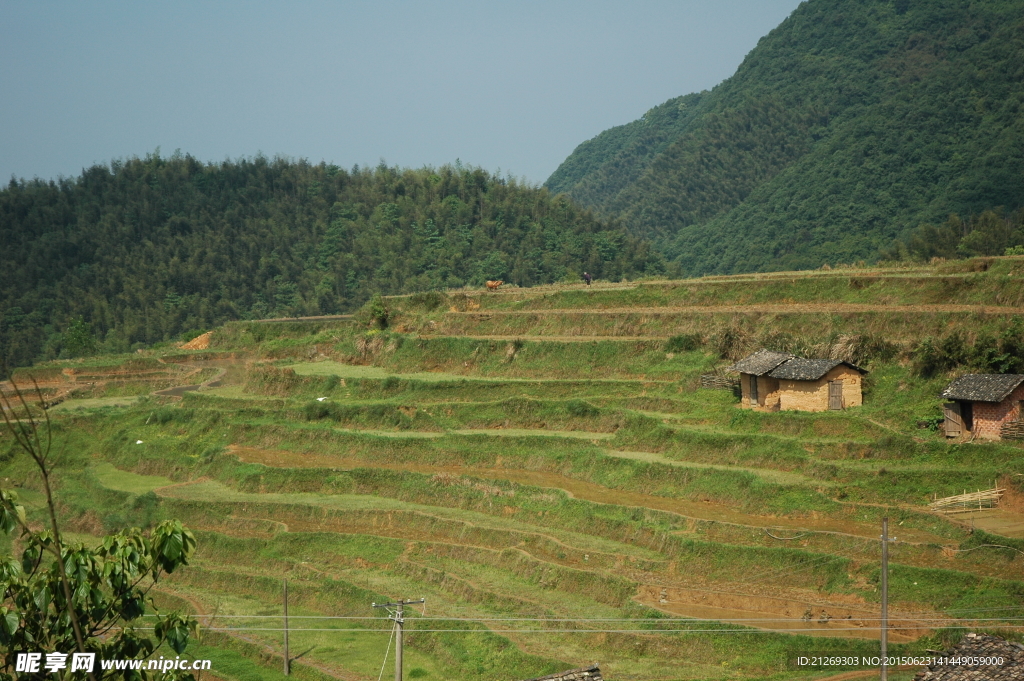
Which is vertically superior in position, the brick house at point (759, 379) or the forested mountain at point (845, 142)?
the forested mountain at point (845, 142)

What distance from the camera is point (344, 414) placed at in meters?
34.9

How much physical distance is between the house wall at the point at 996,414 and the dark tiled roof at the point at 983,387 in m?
0.19

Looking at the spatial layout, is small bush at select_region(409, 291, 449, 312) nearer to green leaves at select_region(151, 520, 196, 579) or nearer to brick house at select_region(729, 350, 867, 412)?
brick house at select_region(729, 350, 867, 412)

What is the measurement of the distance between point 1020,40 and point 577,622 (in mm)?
66465

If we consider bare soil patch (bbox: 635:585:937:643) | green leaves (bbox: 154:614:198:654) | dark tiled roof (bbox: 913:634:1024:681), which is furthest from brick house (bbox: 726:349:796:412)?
green leaves (bbox: 154:614:198:654)

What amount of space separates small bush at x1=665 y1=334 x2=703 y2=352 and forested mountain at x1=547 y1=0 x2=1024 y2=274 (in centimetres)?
3692

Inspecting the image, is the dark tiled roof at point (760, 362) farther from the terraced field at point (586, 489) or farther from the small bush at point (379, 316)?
the small bush at point (379, 316)

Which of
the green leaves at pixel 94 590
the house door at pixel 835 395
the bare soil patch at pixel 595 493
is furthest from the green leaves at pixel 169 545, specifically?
the house door at pixel 835 395

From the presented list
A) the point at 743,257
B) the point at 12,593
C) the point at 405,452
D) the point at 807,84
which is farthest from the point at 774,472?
the point at 807,84

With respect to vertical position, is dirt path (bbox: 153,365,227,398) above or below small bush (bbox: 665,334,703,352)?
below

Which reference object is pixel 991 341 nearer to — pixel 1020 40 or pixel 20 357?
pixel 1020 40

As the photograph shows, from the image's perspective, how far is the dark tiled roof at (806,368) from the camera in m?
26.1

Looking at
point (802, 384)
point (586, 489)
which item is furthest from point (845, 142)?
point (586, 489)

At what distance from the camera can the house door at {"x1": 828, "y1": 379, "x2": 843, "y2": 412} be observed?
2617cm
